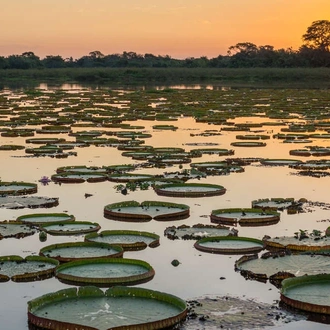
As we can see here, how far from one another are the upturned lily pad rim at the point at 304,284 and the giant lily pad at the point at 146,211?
3.10m

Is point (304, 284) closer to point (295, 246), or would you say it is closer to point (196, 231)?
point (295, 246)

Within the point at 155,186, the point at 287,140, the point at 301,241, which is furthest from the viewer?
the point at 287,140

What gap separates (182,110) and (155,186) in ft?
61.8

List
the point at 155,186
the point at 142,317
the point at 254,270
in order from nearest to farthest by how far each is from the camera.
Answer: the point at 142,317
the point at 254,270
the point at 155,186

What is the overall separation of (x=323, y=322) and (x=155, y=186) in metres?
5.54

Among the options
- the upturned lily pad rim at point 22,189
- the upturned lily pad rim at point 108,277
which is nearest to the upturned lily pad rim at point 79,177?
the upturned lily pad rim at point 22,189

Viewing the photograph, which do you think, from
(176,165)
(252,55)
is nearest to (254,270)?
(176,165)

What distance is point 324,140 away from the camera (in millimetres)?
19047

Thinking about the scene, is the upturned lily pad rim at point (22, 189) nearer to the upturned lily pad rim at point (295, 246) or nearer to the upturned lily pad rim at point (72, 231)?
the upturned lily pad rim at point (72, 231)

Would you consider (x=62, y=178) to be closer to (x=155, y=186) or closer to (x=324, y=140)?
(x=155, y=186)

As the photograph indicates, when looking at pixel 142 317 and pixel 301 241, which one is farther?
pixel 301 241

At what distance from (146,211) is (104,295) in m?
3.39

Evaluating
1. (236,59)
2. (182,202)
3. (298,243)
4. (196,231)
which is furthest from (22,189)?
(236,59)

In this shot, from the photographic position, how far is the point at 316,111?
94.0ft
